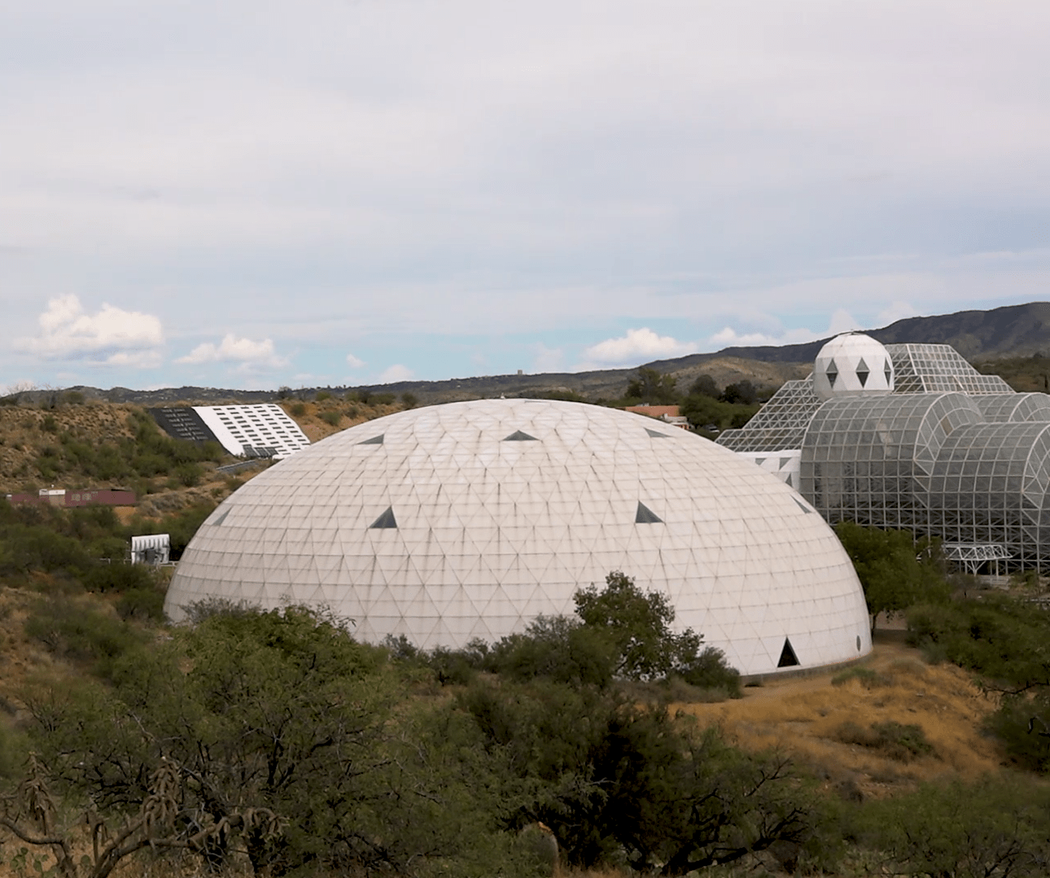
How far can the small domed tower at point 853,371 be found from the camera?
8525 centimetres

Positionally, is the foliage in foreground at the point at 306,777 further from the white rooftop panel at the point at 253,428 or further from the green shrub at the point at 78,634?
the white rooftop panel at the point at 253,428

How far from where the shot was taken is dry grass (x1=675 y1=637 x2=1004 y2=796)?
31.0 metres

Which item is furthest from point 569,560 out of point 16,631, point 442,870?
point 442,870

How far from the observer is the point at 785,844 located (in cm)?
2184

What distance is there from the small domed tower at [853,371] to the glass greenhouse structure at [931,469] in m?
3.95

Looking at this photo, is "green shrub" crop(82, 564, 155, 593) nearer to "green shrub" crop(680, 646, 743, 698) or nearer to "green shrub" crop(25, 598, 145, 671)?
"green shrub" crop(25, 598, 145, 671)

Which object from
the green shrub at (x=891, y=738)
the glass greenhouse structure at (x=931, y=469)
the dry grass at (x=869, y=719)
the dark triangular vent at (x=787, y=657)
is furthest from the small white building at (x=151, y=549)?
the glass greenhouse structure at (x=931, y=469)

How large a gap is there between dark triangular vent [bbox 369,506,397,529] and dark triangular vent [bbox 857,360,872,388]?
52007 millimetres

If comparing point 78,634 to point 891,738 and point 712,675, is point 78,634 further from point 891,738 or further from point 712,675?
point 891,738

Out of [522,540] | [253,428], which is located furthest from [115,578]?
[253,428]

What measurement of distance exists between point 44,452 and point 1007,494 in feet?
217

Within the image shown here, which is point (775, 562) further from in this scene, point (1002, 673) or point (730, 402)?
point (730, 402)

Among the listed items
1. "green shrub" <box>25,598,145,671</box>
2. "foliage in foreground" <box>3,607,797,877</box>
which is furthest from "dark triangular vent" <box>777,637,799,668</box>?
"foliage in foreground" <box>3,607,797,877</box>

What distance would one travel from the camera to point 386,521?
4212 cm
